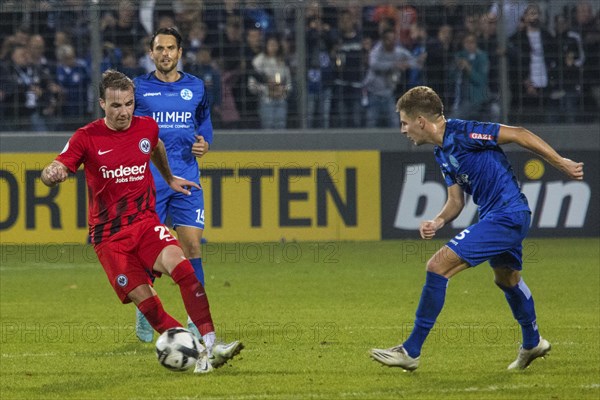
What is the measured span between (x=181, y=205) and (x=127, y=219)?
59.6 inches

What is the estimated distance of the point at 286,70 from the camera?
16656mm

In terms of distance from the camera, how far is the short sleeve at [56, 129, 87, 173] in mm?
6641

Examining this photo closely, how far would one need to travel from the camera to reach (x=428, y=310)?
6.69 metres

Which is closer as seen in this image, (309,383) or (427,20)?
(309,383)

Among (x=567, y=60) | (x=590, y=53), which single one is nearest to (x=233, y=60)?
(x=567, y=60)

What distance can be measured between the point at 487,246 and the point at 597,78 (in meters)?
10.7

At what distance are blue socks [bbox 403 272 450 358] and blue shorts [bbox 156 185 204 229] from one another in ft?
7.37

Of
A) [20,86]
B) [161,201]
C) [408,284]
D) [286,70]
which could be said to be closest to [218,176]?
[286,70]

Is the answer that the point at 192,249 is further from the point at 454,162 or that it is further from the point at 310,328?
the point at 454,162

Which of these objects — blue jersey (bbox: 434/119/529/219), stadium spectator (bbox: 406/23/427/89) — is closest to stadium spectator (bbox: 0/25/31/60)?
stadium spectator (bbox: 406/23/427/89)

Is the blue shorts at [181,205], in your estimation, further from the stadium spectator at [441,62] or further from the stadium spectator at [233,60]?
the stadium spectator at [441,62]

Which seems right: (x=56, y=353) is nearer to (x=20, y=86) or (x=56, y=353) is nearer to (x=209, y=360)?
(x=209, y=360)

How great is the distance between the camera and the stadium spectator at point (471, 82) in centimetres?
1666

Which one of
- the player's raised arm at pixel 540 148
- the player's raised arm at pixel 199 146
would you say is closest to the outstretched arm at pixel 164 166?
the player's raised arm at pixel 199 146
